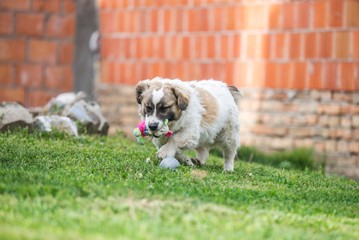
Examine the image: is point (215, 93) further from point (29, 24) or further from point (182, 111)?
point (29, 24)

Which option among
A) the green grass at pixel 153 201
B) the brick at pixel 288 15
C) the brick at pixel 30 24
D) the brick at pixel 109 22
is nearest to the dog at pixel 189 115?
the green grass at pixel 153 201

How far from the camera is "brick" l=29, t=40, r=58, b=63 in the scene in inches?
529

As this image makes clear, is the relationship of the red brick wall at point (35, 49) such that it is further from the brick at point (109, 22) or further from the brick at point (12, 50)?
the brick at point (109, 22)

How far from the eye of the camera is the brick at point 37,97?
13.4m

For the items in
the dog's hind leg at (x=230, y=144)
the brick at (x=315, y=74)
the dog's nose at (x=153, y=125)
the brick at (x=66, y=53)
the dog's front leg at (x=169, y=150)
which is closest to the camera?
the dog's nose at (x=153, y=125)

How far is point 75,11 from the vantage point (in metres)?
13.8

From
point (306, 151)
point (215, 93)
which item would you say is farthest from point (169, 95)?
point (306, 151)

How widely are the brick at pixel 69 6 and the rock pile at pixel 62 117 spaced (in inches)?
102

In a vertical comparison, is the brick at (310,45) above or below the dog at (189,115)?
above

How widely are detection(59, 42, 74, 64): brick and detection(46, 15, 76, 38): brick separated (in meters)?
0.14

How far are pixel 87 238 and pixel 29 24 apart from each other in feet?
30.0

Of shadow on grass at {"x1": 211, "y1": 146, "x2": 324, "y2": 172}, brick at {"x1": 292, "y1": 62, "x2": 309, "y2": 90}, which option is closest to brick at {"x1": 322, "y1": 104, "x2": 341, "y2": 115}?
brick at {"x1": 292, "y1": 62, "x2": 309, "y2": 90}

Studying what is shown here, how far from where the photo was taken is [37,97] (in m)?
13.5

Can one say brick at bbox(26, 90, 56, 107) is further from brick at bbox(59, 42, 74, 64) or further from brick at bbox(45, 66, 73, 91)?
brick at bbox(59, 42, 74, 64)
